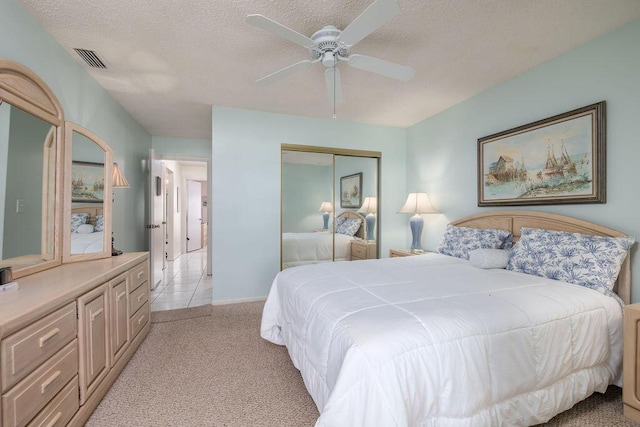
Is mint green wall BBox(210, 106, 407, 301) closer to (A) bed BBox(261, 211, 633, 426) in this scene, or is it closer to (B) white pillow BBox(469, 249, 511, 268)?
(A) bed BBox(261, 211, 633, 426)

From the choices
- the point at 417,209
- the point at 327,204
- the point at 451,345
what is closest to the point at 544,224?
the point at 417,209

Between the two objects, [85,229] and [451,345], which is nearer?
[451,345]

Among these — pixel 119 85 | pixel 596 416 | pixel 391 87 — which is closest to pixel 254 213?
pixel 119 85

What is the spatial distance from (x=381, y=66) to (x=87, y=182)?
8.45 ft

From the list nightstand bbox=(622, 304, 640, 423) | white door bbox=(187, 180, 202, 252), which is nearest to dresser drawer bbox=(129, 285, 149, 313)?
nightstand bbox=(622, 304, 640, 423)

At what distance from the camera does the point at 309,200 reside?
409cm

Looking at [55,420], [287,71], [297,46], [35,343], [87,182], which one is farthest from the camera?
[87,182]

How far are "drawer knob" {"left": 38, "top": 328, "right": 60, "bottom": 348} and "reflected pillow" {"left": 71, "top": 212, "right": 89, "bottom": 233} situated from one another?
116 cm

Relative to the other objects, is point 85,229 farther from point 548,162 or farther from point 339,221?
point 548,162

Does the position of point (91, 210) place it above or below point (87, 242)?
above

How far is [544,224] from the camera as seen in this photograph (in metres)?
2.48

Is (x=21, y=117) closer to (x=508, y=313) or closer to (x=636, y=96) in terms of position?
(x=508, y=313)

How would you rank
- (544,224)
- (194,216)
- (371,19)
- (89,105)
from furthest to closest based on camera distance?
(194,216) → (89,105) → (544,224) → (371,19)

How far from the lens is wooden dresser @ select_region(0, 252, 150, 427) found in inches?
42.4
